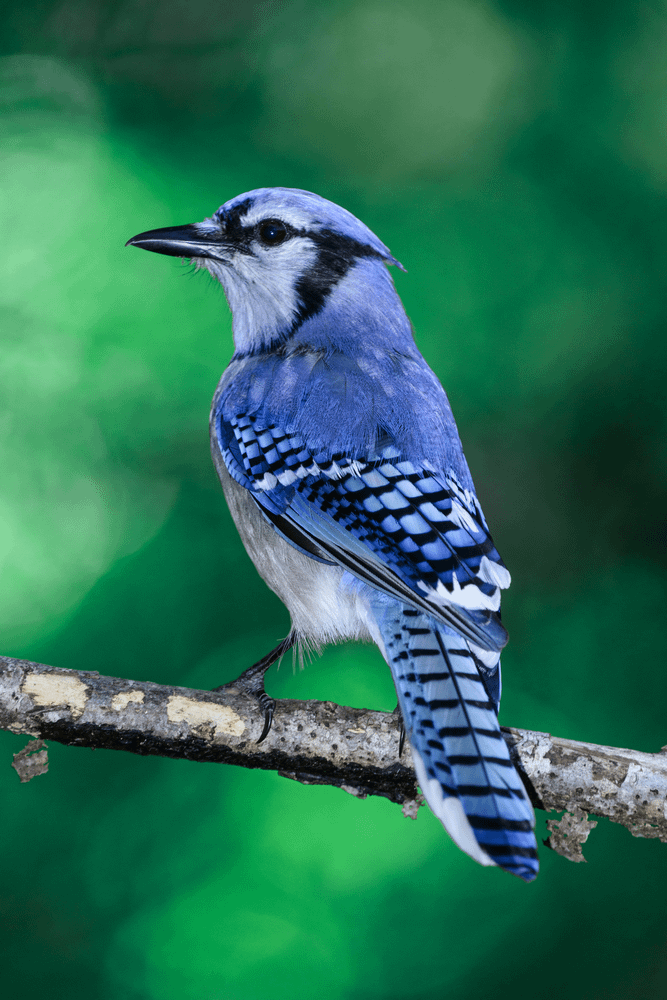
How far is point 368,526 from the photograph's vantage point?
170 centimetres

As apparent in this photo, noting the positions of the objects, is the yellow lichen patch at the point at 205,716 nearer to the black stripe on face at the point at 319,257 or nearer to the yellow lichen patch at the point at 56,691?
the yellow lichen patch at the point at 56,691

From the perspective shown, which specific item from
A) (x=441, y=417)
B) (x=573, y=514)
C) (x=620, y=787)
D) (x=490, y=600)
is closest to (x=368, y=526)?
(x=490, y=600)

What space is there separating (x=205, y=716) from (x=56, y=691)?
0.29 m

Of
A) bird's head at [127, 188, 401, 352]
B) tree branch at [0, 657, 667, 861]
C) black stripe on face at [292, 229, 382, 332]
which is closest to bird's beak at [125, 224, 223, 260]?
bird's head at [127, 188, 401, 352]

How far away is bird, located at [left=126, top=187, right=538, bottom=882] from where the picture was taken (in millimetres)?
1392

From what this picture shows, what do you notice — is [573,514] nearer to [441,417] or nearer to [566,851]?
[441,417]

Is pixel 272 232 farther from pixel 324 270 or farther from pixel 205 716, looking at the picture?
pixel 205 716

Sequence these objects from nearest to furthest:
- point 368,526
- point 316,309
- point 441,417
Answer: point 368,526 → point 441,417 → point 316,309

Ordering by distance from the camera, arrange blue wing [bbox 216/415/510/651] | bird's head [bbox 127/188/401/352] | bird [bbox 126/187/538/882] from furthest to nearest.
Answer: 1. bird's head [bbox 127/188/401/352]
2. blue wing [bbox 216/415/510/651]
3. bird [bbox 126/187/538/882]

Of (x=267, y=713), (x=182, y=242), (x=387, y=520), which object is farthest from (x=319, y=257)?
(x=267, y=713)

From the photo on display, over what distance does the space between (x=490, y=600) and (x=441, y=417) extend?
61 centimetres

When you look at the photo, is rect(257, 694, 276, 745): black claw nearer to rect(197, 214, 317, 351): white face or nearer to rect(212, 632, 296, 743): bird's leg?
rect(212, 632, 296, 743): bird's leg

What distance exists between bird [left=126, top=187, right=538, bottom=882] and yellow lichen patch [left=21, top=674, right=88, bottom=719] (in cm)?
37

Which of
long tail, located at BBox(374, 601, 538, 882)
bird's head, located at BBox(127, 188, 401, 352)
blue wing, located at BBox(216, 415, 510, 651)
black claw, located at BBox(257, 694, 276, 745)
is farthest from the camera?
bird's head, located at BBox(127, 188, 401, 352)
